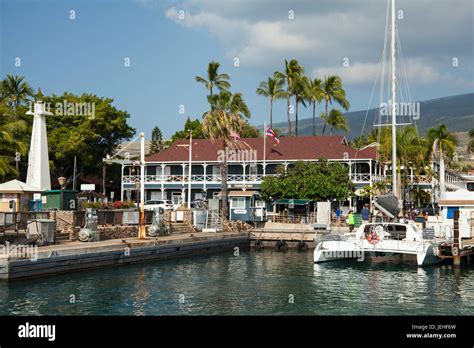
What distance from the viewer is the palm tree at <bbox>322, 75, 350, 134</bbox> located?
83.3 metres

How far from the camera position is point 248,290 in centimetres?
2420

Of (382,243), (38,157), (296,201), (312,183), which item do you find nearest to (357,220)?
(296,201)

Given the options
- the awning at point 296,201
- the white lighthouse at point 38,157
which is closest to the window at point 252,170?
the awning at point 296,201

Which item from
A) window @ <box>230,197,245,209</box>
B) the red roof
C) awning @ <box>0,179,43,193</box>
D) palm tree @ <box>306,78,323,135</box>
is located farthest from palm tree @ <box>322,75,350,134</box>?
awning @ <box>0,179,43,193</box>

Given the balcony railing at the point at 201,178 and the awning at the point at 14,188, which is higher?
the balcony railing at the point at 201,178

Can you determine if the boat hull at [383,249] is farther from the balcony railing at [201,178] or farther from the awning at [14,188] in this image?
Answer: the balcony railing at [201,178]

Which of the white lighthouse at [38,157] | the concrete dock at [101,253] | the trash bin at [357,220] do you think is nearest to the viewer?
the concrete dock at [101,253]

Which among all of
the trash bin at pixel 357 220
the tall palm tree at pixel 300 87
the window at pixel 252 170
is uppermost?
the tall palm tree at pixel 300 87

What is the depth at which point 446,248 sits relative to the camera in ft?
106

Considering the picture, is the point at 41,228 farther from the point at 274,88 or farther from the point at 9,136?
the point at 274,88

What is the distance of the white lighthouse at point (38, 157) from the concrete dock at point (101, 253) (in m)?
6.27

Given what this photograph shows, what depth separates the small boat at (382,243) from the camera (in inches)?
1222

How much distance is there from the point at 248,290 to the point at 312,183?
29634mm
